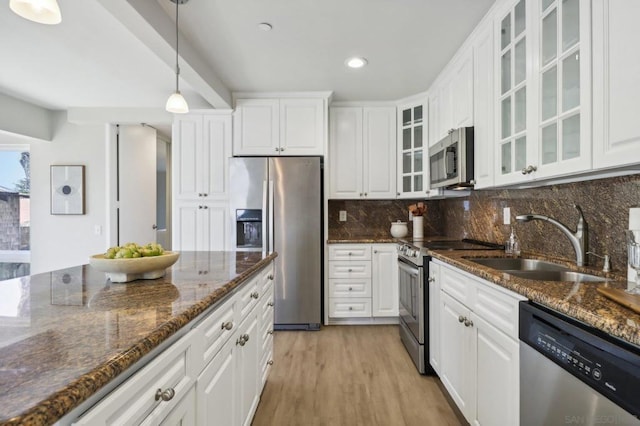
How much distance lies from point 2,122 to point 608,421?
5295 millimetres

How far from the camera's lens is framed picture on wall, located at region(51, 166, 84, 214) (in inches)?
164

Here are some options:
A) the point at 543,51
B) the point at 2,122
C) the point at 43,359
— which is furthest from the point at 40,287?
the point at 2,122

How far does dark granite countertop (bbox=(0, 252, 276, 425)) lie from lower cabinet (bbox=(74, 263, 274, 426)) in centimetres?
6

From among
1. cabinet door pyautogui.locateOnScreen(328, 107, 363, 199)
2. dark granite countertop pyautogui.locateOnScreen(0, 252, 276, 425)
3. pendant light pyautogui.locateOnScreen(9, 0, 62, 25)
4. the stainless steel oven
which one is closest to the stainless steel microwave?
the stainless steel oven

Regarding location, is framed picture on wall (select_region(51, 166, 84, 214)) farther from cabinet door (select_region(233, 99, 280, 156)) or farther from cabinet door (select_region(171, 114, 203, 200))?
cabinet door (select_region(233, 99, 280, 156))

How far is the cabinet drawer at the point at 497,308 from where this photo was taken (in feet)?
4.14

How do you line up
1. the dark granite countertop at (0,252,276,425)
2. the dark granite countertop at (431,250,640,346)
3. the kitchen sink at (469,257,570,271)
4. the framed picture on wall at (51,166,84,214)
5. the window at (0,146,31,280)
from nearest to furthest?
the dark granite countertop at (0,252,276,425) < the dark granite countertop at (431,250,640,346) < the kitchen sink at (469,257,570,271) < the framed picture on wall at (51,166,84,214) < the window at (0,146,31,280)

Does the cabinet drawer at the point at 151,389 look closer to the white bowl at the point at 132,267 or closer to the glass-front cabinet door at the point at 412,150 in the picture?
the white bowl at the point at 132,267

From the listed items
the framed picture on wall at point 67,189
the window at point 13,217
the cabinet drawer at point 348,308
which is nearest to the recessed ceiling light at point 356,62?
the cabinet drawer at point 348,308

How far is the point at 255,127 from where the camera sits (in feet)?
11.4

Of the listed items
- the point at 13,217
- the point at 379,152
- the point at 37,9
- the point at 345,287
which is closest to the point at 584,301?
the point at 37,9

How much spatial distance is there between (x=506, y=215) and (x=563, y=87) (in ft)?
3.94

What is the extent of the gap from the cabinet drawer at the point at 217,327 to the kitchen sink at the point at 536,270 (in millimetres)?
1270

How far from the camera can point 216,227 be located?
11.3ft
